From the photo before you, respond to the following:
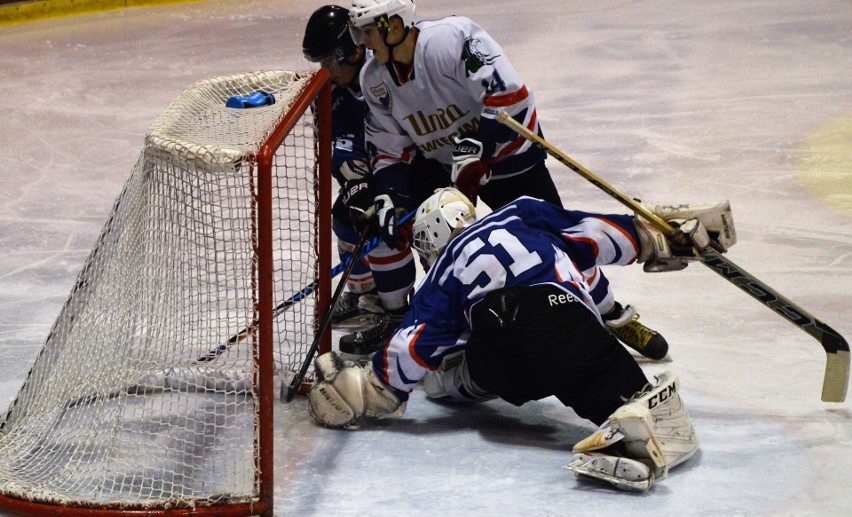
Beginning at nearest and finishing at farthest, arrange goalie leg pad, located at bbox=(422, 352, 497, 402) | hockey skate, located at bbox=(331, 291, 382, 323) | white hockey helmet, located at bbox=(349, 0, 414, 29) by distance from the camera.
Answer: goalie leg pad, located at bbox=(422, 352, 497, 402), white hockey helmet, located at bbox=(349, 0, 414, 29), hockey skate, located at bbox=(331, 291, 382, 323)

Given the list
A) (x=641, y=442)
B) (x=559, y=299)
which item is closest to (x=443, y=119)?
(x=559, y=299)

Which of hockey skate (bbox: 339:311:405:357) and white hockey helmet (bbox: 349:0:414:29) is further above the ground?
white hockey helmet (bbox: 349:0:414:29)

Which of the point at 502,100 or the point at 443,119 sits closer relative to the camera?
the point at 502,100

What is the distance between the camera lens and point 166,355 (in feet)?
9.71

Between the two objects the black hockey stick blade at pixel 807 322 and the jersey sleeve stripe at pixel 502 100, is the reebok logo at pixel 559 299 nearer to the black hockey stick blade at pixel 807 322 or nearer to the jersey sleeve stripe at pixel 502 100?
the black hockey stick blade at pixel 807 322

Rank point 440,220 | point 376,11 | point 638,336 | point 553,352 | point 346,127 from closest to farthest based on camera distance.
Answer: point 553,352 < point 440,220 < point 376,11 < point 638,336 < point 346,127

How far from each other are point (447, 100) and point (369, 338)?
0.78 meters

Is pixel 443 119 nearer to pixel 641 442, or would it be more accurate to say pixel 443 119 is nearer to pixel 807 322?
pixel 807 322

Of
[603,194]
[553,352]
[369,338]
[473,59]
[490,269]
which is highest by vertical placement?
[473,59]

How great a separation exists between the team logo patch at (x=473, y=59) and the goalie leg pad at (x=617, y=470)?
1303 mm

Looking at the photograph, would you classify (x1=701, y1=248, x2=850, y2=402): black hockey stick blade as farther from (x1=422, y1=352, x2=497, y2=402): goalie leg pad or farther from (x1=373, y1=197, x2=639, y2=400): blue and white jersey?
(x1=422, y1=352, x2=497, y2=402): goalie leg pad

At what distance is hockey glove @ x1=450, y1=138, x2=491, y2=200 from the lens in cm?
342

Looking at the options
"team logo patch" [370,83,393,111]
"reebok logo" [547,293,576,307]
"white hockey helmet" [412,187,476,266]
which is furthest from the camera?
"team logo patch" [370,83,393,111]

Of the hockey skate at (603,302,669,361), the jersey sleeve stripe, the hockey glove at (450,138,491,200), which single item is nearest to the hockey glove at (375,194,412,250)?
the hockey glove at (450,138,491,200)
